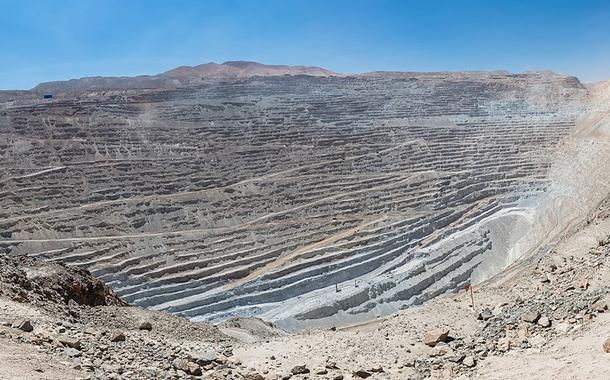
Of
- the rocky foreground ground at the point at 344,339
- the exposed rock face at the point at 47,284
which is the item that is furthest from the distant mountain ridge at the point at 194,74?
the rocky foreground ground at the point at 344,339

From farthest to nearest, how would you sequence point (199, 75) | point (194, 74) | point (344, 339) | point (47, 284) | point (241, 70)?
1. point (241, 70)
2. point (194, 74)
3. point (199, 75)
4. point (47, 284)
5. point (344, 339)

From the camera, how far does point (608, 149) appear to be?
34.6 m

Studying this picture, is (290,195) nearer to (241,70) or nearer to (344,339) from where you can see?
(344,339)

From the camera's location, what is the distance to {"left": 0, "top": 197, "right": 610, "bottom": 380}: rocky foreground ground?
647 cm

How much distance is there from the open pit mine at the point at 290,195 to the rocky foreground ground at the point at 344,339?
30.2 ft

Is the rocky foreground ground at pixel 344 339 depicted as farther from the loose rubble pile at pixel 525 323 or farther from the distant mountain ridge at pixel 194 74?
the distant mountain ridge at pixel 194 74

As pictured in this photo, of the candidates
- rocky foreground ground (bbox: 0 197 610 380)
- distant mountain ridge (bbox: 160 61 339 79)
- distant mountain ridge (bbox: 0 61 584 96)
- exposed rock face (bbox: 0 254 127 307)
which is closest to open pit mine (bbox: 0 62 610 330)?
exposed rock face (bbox: 0 254 127 307)

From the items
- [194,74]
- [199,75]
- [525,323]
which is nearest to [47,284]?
[525,323]

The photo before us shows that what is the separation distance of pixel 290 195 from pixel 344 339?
20.6 metres

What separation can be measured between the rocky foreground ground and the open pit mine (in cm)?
919

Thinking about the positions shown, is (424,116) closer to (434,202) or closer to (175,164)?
(434,202)

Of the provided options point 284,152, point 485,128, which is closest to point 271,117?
point 284,152

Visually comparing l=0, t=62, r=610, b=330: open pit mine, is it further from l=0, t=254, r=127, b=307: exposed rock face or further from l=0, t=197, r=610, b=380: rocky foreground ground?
l=0, t=197, r=610, b=380: rocky foreground ground

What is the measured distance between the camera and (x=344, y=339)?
984 centimetres
